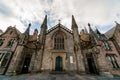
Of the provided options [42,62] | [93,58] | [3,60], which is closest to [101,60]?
[93,58]

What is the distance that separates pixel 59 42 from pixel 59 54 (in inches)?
136

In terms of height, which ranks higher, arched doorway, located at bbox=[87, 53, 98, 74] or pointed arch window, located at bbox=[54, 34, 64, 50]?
pointed arch window, located at bbox=[54, 34, 64, 50]

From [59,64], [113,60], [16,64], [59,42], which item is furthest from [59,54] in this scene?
[113,60]

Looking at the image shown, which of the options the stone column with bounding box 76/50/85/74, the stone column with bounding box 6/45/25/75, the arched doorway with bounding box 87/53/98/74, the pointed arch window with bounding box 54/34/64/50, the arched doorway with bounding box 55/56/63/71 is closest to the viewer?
the stone column with bounding box 6/45/25/75

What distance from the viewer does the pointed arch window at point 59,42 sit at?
745 inches

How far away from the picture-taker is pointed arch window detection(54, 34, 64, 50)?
1892 cm

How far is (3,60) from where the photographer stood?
52.9ft

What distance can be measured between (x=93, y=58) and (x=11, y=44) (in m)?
19.7

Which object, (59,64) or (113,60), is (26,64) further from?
(113,60)

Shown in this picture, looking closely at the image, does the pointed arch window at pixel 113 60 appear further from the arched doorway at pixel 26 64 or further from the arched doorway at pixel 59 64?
the arched doorway at pixel 26 64

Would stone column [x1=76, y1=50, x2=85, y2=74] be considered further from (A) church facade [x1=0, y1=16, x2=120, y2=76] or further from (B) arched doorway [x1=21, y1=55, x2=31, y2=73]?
(B) arched doorway [x1=21, y1=55, x2=31, y2=73]

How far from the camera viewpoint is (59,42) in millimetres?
19641

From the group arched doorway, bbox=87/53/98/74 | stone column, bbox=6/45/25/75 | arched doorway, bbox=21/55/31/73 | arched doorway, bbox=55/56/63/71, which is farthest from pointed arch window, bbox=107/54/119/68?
stone column, bbox=6/45/25/75

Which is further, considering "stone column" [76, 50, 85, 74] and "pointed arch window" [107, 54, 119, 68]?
"pointed arch window" [107, 54, 119, 68]
